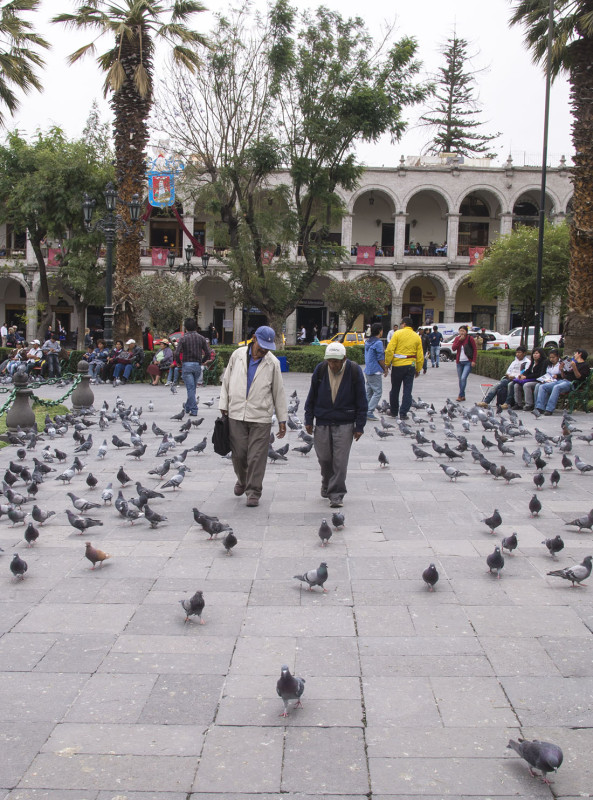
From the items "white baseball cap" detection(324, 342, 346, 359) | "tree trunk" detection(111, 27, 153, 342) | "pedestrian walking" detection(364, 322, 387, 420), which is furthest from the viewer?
"tree trunk" detection(111, 27, 153, 342)

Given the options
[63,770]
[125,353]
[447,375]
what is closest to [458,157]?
[447,375]

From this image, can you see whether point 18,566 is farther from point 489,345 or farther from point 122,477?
point 489,345

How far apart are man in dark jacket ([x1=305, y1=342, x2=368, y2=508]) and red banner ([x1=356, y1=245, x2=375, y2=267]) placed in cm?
3342

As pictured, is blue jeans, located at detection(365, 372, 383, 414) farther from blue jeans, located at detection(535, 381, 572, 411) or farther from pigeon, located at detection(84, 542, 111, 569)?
pigeon, located at detection(84, 542, 111, 569)

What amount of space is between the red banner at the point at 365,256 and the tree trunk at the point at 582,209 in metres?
23.0

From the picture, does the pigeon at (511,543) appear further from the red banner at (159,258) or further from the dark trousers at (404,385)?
the red banner at (159,258)

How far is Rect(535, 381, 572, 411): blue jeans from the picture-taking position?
1288 centimetres

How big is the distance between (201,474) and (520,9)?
16810mm

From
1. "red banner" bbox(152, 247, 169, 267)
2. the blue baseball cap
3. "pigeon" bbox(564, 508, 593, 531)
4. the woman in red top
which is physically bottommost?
"pigeon" bbox(564, 508, 593, 531)

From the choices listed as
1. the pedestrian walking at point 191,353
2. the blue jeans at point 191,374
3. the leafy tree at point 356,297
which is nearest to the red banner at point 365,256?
the leafy tree at point 356,297

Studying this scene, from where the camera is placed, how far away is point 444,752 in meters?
2.92

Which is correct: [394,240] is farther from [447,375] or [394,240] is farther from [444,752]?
[444,752]

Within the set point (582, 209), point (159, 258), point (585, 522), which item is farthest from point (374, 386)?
point (159, 258)

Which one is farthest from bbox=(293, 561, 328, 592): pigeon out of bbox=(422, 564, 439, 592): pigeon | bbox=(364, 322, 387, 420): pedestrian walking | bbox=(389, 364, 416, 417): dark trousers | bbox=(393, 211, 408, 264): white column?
bbox=(393, 211, 408, 264): white column
